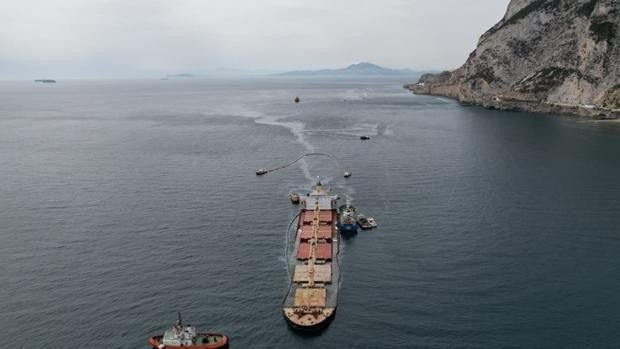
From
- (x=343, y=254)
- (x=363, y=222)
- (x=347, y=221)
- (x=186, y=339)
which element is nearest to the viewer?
(x=186, y=339)

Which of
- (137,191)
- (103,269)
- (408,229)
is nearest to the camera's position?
(103,269)

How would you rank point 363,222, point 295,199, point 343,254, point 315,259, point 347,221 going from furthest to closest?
point 295,199 → point 363,222 → point 347,221 → point 343,254 → point 315,259

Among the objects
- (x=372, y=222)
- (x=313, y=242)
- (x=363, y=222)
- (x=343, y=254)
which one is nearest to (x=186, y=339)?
(x=313, y=242)

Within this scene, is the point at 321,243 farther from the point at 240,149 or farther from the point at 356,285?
the point at 240,149

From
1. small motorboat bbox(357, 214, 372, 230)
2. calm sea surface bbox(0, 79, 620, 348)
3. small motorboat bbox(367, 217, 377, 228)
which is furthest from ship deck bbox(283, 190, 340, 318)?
small motorboat bbox(367, 217, 377, 228)

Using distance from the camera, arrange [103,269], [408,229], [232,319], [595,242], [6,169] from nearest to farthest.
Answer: [232,319]
[103,269]
[595,242]
[408,229]
[6,169]

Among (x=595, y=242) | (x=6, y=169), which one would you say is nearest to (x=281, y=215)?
(x=595, y=242)

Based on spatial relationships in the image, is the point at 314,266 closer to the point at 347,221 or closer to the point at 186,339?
the point at 347,221
